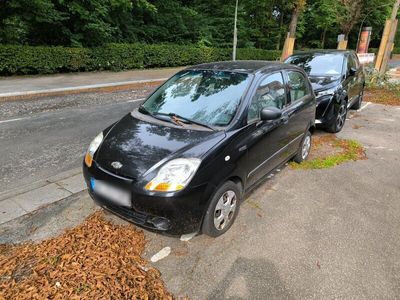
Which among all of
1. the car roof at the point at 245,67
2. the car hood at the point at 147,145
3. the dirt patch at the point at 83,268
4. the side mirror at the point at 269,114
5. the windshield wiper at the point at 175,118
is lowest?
the dirt patch at the point at 83,268

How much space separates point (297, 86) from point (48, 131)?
196 inches

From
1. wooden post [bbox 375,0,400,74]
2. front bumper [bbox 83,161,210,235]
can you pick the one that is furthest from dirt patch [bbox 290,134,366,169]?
wooden post [bbox 375,0,400,74]

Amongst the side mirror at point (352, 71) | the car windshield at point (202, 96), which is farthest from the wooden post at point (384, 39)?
the car windshield at point (202, 96)

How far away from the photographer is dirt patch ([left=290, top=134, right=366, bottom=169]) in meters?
4.84

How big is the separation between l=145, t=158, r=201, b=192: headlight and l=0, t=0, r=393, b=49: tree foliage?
13749 millimetres

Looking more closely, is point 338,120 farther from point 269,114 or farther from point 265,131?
point 269,114

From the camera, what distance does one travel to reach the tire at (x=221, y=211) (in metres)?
2.78

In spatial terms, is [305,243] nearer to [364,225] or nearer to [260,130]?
[364,225]

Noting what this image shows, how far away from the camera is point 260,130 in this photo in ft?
11.0

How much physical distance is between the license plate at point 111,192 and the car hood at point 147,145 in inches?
5.9

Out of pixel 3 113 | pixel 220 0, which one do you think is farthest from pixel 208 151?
pixel 220 0

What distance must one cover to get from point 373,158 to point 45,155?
5.61 m

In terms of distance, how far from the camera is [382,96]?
1076cm

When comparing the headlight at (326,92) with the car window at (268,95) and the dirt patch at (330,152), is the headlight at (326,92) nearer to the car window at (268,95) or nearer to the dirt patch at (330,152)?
the dirt patch at (330,152)
